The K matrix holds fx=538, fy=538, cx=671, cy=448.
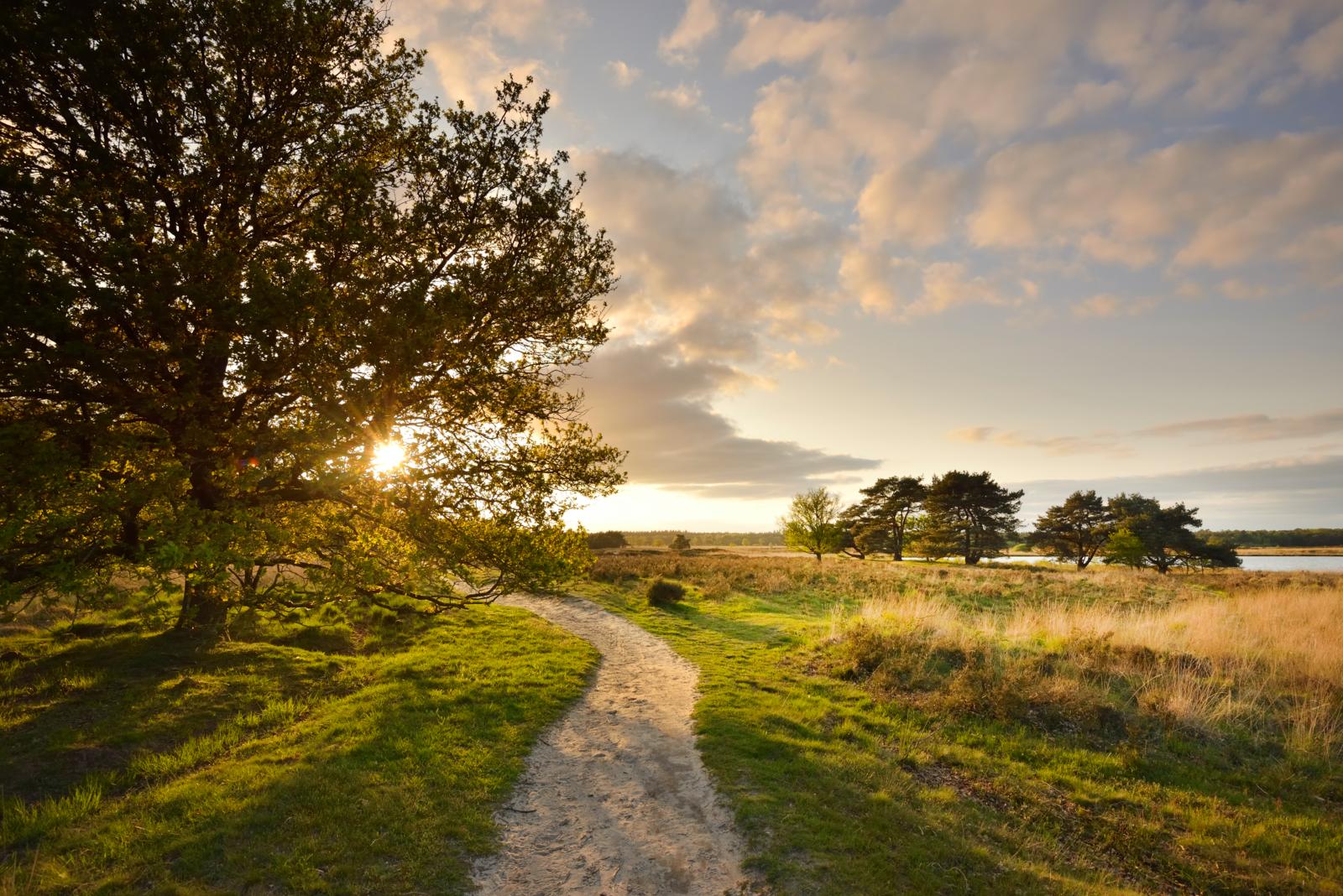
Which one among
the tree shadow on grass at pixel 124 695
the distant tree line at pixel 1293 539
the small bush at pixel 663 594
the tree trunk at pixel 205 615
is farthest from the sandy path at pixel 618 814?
the distant tree line at pixel 1293 539

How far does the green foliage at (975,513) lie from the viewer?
61719mm

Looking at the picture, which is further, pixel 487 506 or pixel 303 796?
pixel 487 506

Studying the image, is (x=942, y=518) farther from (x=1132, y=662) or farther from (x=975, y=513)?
(x=1132, y=662)

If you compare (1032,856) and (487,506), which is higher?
(487,506)

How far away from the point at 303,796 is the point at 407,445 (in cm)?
661

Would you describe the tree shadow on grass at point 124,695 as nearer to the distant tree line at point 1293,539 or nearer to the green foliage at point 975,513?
the green foliage at point 975,513

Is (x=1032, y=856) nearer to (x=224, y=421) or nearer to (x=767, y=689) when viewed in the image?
(x=767, y=689)

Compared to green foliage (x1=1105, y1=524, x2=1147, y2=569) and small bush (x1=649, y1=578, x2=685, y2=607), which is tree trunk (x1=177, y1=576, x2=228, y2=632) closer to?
small bush (x1=649, y1=578, x2=685, y2=607)

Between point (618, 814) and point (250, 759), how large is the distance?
6.11 m

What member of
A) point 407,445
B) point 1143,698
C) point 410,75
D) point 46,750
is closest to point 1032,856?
point 1143,698

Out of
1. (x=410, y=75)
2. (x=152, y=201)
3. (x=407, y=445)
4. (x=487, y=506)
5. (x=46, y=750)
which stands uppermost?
(x=410, y=75)

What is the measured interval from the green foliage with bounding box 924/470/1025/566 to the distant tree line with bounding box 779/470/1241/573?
96 millimetres

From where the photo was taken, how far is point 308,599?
39.2 feet

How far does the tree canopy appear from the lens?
879cm
